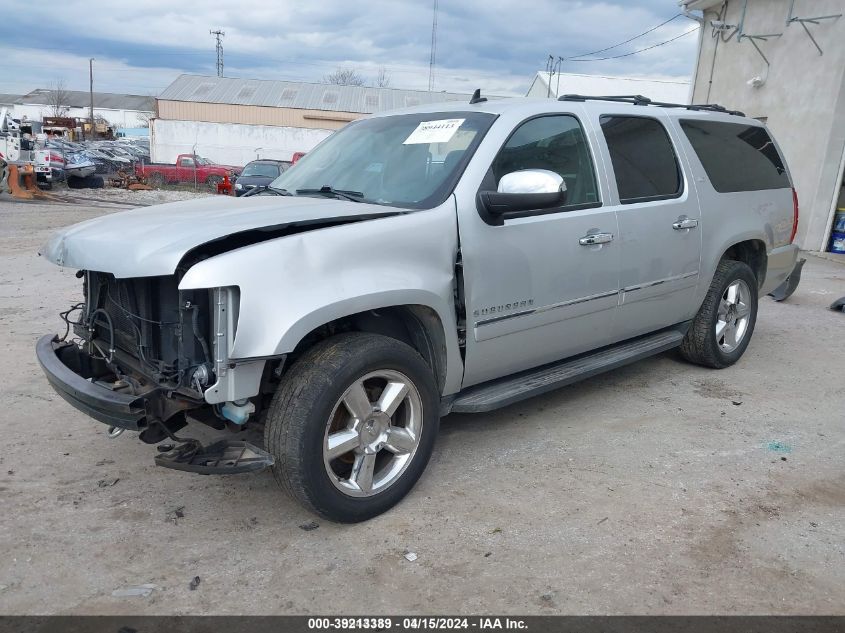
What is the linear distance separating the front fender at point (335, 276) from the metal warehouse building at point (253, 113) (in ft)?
135

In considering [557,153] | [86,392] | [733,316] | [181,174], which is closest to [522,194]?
[557,153]

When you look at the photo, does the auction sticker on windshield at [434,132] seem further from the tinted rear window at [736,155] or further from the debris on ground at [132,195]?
the debris on ground at [132,195]

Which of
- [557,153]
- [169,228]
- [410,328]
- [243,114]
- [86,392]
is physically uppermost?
[243,114]

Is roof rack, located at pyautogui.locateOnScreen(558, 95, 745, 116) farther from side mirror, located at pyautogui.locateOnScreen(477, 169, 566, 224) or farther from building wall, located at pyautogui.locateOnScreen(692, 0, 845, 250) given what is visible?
building wall, located at pyautogui.locateOnScreen(692, 0, 845, 250)

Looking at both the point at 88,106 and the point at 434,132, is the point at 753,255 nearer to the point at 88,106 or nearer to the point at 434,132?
the point at 434,132

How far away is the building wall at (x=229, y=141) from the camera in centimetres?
4456

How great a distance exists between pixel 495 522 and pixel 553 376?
110 centimetres

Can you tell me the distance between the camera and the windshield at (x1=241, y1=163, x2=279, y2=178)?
2239 cm

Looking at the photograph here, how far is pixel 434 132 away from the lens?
3.81 m

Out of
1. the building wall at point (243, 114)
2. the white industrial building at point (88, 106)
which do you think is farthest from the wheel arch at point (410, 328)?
the white industrial building at point (88, 106)

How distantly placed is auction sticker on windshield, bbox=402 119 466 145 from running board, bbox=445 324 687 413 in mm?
1363

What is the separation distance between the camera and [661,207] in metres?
4.43

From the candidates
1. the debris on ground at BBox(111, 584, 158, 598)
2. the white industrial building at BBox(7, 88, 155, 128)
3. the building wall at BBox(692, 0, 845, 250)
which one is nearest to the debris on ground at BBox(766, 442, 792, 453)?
the debris on ground at BBox(111, 584, 158, 598)

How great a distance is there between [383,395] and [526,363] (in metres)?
1.06
